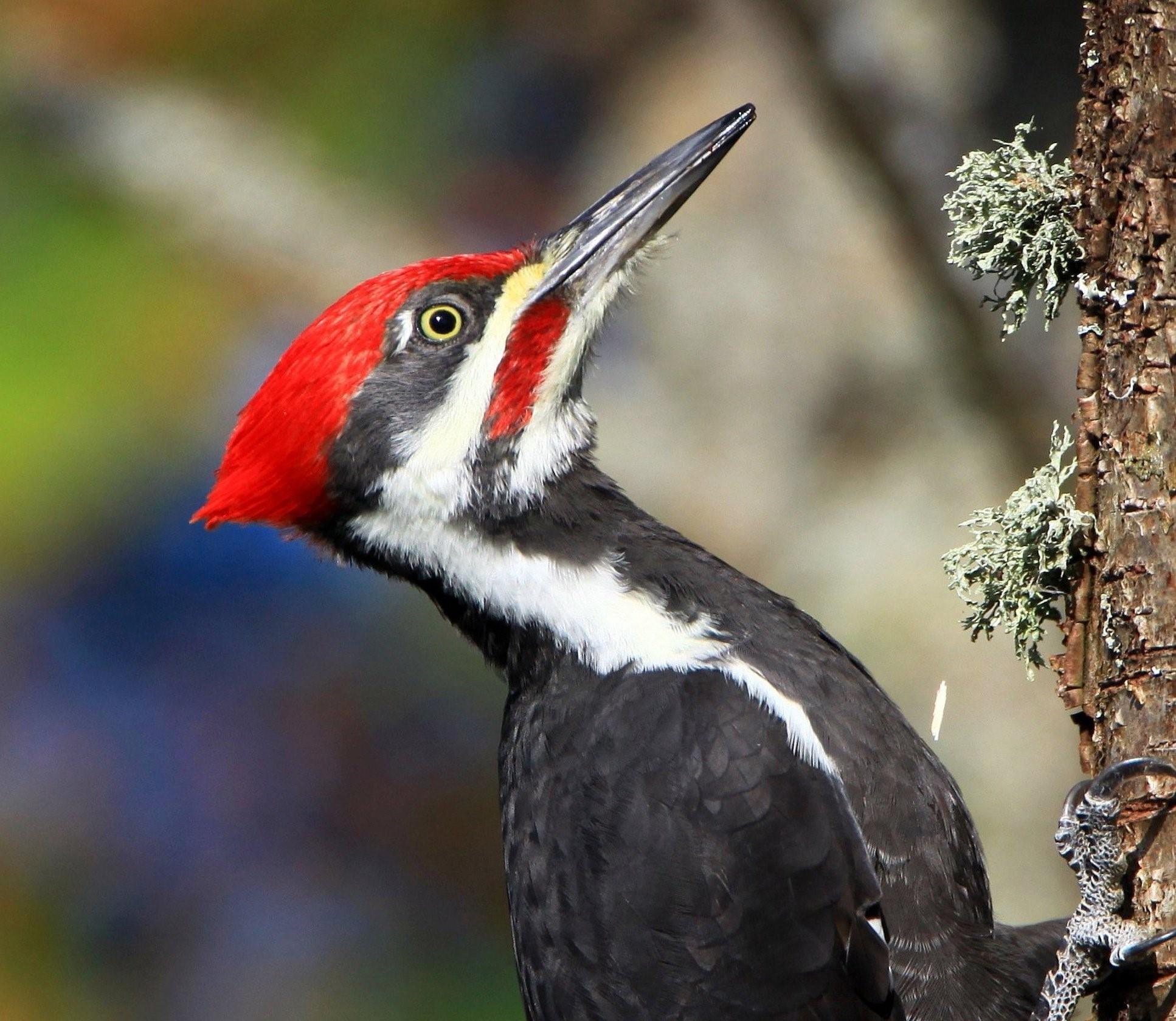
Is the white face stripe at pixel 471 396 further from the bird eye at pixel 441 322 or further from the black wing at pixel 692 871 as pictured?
the black wing at pixel 692 871

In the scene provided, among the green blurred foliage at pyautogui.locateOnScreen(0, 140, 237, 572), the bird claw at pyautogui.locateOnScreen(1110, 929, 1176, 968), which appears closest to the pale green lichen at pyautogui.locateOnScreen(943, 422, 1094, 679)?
the bird claw at pyautogui.locateOnScreen(1110, 929, 1176, 968)

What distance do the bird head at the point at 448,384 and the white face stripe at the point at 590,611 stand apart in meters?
0.07

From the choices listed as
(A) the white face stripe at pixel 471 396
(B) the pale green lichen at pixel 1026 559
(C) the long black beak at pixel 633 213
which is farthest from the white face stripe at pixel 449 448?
(B) the pale green lichen at pixel 1026 559

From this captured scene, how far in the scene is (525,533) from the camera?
2.47 meters

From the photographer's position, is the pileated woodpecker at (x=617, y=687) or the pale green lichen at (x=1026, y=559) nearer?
the pale green lichen at (x=1026, y=559)

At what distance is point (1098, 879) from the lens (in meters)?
2.03

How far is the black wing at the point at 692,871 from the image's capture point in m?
2.18

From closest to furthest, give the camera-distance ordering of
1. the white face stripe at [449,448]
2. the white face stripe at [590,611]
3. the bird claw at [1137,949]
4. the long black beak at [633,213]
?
the bird claw at [1137,949], the white face stripe at [590,611], the white face stripe at [449,448], the long black beak at [633,213]

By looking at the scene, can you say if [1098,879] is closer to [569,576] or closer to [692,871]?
[692,871]

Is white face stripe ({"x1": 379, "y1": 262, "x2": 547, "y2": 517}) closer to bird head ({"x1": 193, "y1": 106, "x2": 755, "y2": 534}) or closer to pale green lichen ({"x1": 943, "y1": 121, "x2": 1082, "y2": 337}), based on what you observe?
bird head ({"x1": 193, "y1": 106, "x2": 755, "y2": 534})

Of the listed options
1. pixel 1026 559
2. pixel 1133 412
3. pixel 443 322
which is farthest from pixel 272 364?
pixel 1133 412

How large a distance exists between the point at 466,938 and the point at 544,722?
3948mm

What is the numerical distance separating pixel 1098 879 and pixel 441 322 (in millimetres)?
1480

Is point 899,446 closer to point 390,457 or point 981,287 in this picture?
point 981,287
